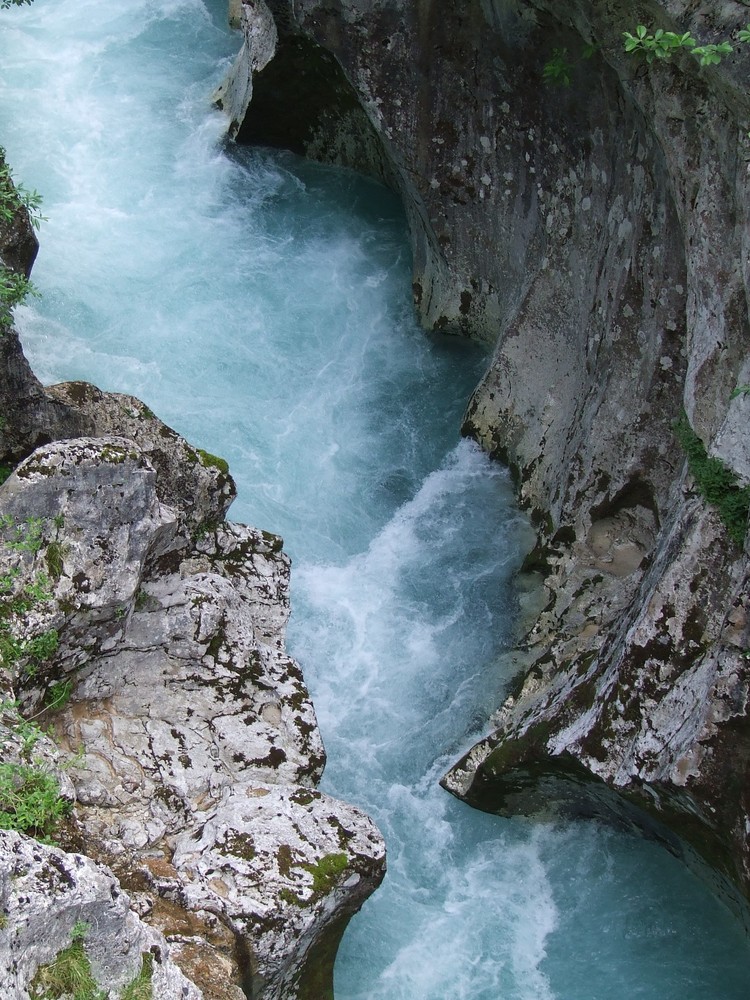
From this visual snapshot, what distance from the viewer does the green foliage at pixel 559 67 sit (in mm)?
13227

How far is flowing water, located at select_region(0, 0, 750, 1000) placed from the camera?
1194 centimetres

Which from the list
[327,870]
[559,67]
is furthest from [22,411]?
[559,67]

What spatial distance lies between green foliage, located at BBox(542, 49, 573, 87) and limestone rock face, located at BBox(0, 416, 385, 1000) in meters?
6.62

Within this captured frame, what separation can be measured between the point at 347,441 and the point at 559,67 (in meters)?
5.77

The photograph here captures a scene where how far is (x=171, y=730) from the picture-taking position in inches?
423

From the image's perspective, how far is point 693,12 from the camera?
10.3 m

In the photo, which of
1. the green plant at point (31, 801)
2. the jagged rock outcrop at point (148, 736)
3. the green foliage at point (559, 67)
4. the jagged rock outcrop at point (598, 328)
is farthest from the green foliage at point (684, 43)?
the green plant at point (31, 801)

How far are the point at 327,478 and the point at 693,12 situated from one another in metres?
7.64

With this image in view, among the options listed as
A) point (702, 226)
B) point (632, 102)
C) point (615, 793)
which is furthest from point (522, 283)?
point (615, 793)

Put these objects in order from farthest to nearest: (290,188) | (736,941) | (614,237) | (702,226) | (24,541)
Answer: (290,188)
(614,237)
(736,941)
(702,226)
(24,541)

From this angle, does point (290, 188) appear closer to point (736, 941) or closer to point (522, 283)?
point (522, 283)

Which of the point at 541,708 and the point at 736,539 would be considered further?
the point at 541,708

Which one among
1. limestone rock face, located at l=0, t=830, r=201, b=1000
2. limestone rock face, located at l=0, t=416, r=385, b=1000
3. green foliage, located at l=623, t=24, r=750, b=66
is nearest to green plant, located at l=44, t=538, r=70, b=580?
Result: limestone rock face, located at l=0, t=416, r=385, b=1000

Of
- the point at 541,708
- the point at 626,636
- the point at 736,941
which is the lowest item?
the point at 736,941
